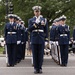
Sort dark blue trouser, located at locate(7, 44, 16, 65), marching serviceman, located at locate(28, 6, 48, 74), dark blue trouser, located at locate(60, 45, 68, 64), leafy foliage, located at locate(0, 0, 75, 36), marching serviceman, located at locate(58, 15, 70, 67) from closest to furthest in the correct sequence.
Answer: marching serviceman, located at locate(28, 6, 48, 74) → dark blue trouser, located at locate(7, 44, 16, 65) → marching serviceman, located at locate(58, 15, 70, 67) → dark blue trouser, located at locate(60, 45, 68, 64) → leafy foliage, located at locate(0, 0, 75, 36)

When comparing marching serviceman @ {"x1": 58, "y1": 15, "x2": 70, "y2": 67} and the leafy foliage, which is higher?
the leafy foliage

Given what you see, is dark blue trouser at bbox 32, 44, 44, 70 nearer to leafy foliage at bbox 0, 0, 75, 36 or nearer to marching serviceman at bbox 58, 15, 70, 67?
marching serviceman at bbox 58, 15, 70, 67

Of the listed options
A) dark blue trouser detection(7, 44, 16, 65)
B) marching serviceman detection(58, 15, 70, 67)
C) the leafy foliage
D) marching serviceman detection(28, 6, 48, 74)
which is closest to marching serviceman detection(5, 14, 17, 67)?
dark blue trouser detection(7, 44, 16, 65)

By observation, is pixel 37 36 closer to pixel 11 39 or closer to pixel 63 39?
pixel 11 39

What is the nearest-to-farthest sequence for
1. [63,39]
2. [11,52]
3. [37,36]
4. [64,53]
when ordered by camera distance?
[37,36] < [11,52] < [63,39] < [64,53]

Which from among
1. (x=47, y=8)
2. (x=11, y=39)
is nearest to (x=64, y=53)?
(x=11, y=39)

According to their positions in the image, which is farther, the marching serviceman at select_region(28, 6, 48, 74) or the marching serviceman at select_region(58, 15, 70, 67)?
the marching serviceman at select_region(58, 15, 70, 67)

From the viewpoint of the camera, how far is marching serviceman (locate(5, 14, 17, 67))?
13740 millimetres

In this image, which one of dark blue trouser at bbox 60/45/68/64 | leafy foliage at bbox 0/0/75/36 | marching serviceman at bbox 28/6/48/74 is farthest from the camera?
leafy foliage at bbox 0/0/75/36

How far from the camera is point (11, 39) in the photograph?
539 inches

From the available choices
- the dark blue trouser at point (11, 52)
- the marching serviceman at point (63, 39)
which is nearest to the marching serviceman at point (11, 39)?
the dark blue trouser at point (11, 52)

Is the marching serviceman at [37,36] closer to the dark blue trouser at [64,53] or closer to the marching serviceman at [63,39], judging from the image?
the marching serviceman at [63,39]

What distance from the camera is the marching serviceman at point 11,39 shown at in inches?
541

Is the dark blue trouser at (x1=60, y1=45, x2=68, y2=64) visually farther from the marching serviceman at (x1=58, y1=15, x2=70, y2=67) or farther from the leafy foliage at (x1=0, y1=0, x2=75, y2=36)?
the leafy foliage at (x1=0, y1=0, x2=75, y2=36)
